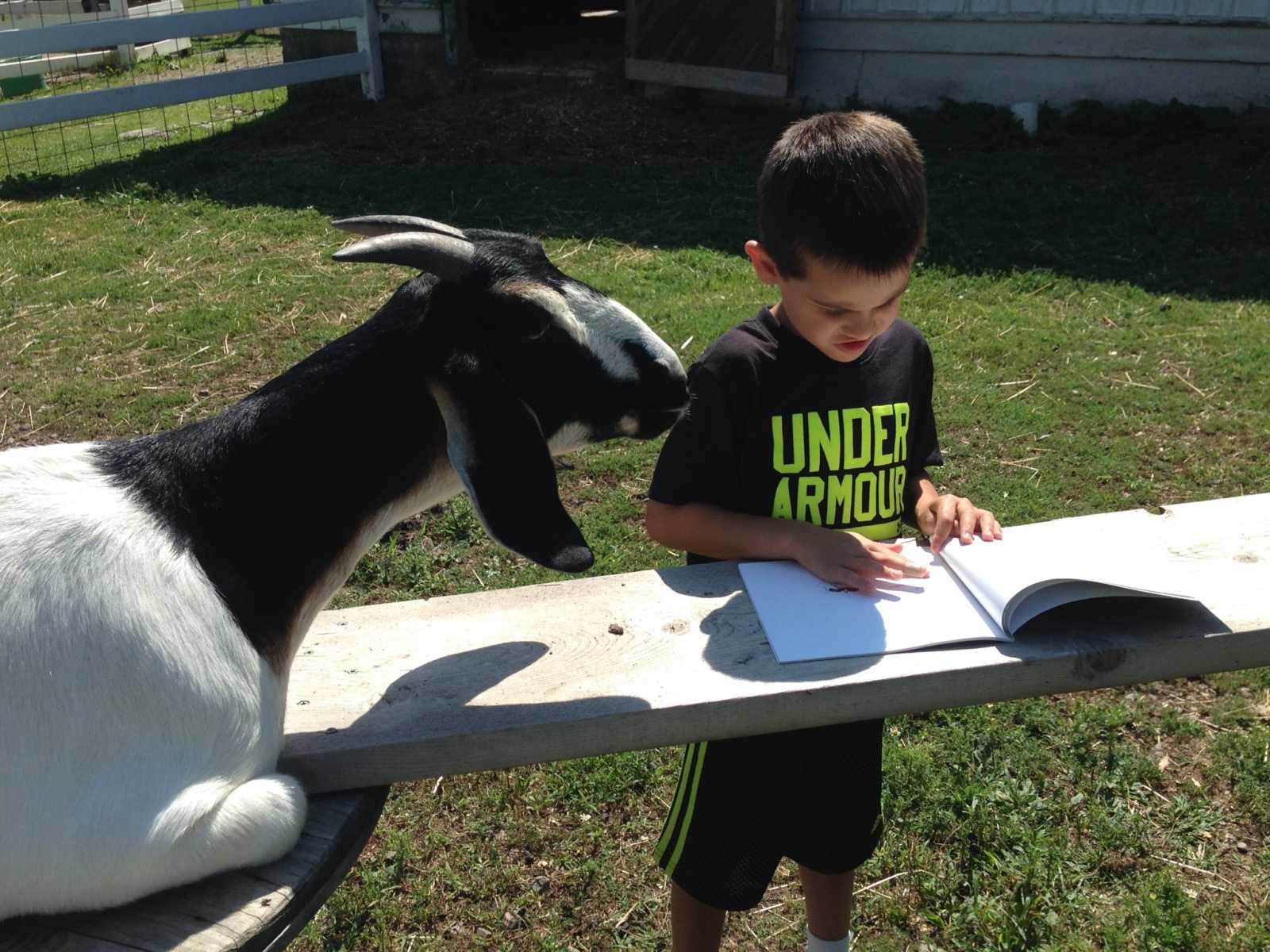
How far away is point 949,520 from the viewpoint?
237 centimetres

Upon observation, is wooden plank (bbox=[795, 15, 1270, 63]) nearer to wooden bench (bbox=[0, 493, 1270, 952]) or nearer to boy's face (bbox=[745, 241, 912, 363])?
wooden bench (bbox=[0, 493, 1270, 952])

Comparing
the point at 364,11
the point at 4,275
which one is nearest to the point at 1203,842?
the point at 4,275

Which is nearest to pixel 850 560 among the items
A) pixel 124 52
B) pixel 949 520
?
pixel 949 520

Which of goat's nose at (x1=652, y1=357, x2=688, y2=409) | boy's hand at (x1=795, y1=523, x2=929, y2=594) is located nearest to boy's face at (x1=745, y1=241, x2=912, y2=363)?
goat's nose at (x1=652, y1=357, x2=688, y2=409)

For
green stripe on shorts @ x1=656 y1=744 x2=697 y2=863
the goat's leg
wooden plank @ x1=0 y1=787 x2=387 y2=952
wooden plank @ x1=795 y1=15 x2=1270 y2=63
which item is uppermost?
wooden plank @ x1=795 y1=15 x2=1270 y2=63

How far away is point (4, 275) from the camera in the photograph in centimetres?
682

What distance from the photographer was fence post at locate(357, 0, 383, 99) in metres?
10.6

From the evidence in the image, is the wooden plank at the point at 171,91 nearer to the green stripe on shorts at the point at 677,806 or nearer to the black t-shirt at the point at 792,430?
the black t-shirt at the point at 792,430

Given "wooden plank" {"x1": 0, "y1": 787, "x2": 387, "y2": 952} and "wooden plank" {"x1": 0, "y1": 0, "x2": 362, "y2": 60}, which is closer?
"wooden plank" {"x1": 0, "y1": 787, "x2": 387, "y2": 952}

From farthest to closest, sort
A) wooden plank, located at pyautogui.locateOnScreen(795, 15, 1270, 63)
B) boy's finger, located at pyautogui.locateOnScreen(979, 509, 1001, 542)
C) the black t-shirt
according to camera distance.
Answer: wooden plank, located at pyautogui.locateOnScreen(795, 15, 1270, 63), boy's finger, located at pyautogui.locateOnScreen(979, 509, 1001, 542), the black t-shirt

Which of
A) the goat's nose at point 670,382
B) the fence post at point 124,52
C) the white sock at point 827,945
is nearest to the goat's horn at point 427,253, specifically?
the goat's nose at point 670,382

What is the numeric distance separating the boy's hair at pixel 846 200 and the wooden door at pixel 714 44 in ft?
26.3

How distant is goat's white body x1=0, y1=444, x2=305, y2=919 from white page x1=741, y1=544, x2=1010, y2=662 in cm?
91

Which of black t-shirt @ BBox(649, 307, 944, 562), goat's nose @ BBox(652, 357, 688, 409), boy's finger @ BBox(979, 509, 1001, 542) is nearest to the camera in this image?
goat's nose @ BBox(652, 357, 688, 409)
